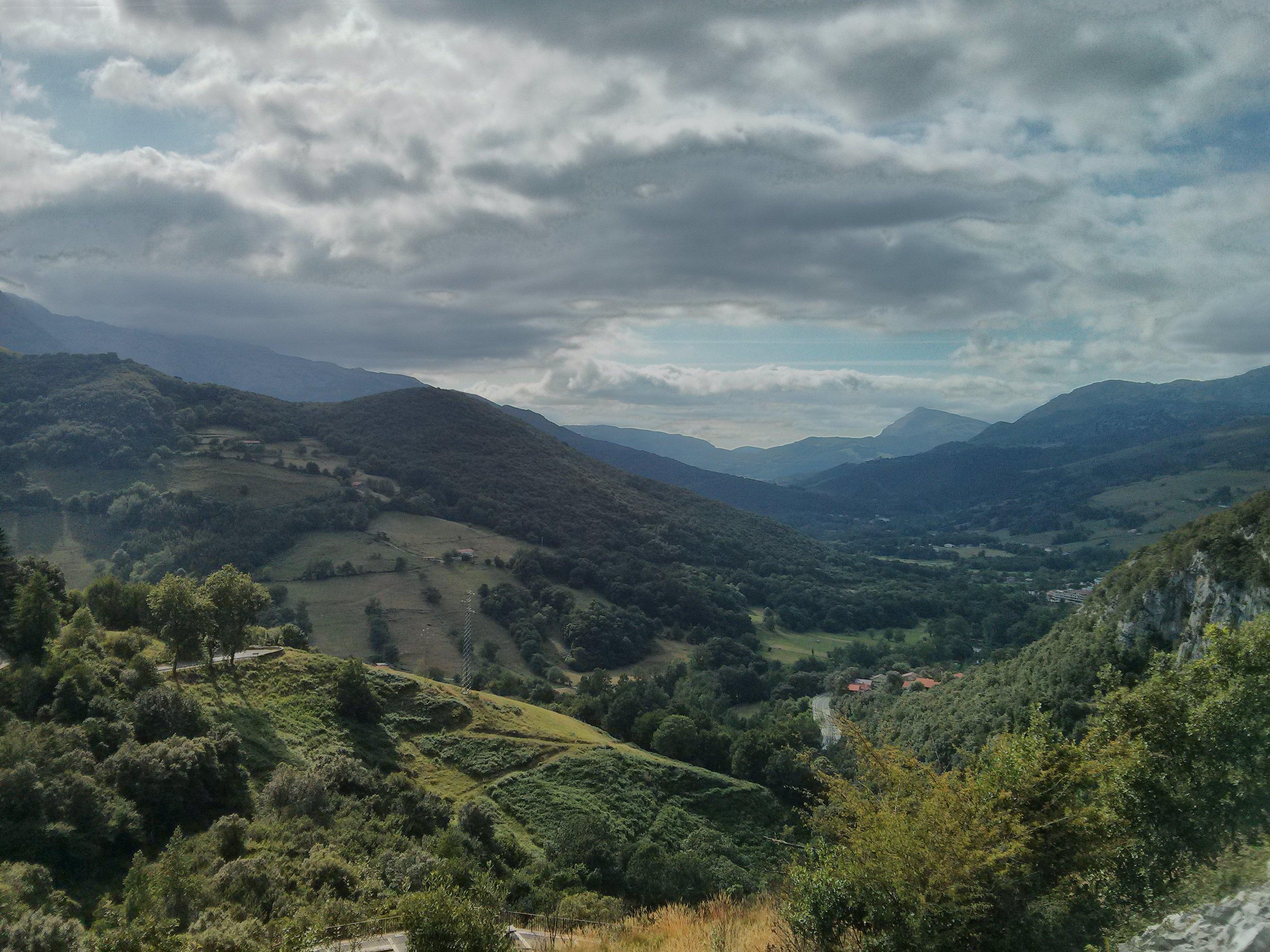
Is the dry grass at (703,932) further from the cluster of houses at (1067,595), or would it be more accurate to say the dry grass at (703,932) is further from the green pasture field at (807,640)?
the cluster of houses at (1067,595)

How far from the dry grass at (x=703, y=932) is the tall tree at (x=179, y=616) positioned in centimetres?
2959

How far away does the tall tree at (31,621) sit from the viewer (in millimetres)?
30297

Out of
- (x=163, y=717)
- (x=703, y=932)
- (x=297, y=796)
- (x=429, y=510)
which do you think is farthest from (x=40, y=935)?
(x=429, y=510)

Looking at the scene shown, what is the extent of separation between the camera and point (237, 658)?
4272 cm

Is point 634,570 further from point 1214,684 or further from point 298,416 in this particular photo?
point 1214,684

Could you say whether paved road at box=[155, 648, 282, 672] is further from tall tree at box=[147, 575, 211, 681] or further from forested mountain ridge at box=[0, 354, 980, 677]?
forested mountain ridge at box=[0, 354, 980, 677]

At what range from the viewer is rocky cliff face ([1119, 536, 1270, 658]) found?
4684cm

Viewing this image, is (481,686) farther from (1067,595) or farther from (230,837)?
(1067,595)

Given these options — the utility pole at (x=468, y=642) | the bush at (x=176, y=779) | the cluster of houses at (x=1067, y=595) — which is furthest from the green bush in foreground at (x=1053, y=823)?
the cluster of houses at (x=1067, y=595)

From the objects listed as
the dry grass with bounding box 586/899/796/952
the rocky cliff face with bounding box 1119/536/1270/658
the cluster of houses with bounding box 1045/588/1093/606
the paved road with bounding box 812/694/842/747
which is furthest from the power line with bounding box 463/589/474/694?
the cluster of houses with bounding box 1045/588/1093/606

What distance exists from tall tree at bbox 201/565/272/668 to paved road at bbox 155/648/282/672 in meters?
0.95

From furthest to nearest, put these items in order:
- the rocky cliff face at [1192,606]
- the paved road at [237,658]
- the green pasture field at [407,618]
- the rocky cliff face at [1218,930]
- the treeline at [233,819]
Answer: the green pasture field at [407,618], the rocky cliff face at [1192,606], the paved road at [237,658], the treeline at [233,819], the rocky cliff face at [1218,930]

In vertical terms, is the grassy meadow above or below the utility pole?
above

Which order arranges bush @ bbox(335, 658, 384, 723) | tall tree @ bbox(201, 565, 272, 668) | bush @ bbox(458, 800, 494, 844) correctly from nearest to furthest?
bush @ bbox(458, 800, 494, 844) < tall tree @ bbox(201, 565, 272, 668) < bush @ bbox(335, 658, 384, 723)
